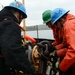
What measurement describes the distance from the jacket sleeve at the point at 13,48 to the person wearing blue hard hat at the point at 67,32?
547 millimetres

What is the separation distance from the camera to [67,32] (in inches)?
162

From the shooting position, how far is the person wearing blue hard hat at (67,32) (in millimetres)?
4051

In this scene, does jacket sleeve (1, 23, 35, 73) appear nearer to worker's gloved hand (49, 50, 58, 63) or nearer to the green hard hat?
worker's gloved hand (49, 50, 58, 63)

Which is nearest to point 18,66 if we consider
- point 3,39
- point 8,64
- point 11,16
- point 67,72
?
point 8,64

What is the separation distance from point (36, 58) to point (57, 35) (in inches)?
23.9

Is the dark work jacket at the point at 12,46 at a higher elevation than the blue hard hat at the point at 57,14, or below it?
below

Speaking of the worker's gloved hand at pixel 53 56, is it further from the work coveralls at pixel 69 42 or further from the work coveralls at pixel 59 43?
the work coveralls at pixel 69 42

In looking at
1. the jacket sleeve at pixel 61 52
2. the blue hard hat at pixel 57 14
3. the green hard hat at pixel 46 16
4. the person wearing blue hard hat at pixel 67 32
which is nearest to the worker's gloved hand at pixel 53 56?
the jacket sleeve at pixel 61 52

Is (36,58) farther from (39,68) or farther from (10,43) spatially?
(10,43)

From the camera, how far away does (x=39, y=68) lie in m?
4.68

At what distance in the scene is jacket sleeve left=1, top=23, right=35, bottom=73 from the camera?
3953mm

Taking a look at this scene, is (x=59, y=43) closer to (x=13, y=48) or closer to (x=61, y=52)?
(x=61, y=52)

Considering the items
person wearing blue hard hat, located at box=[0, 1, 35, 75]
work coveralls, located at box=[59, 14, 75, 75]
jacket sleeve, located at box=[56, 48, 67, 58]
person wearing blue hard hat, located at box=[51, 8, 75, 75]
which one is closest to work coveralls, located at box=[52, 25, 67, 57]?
jacket sleeve, located at box=[56, 48, 67, 58]

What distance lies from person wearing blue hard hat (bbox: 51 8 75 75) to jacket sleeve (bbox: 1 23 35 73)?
547 millimetres
